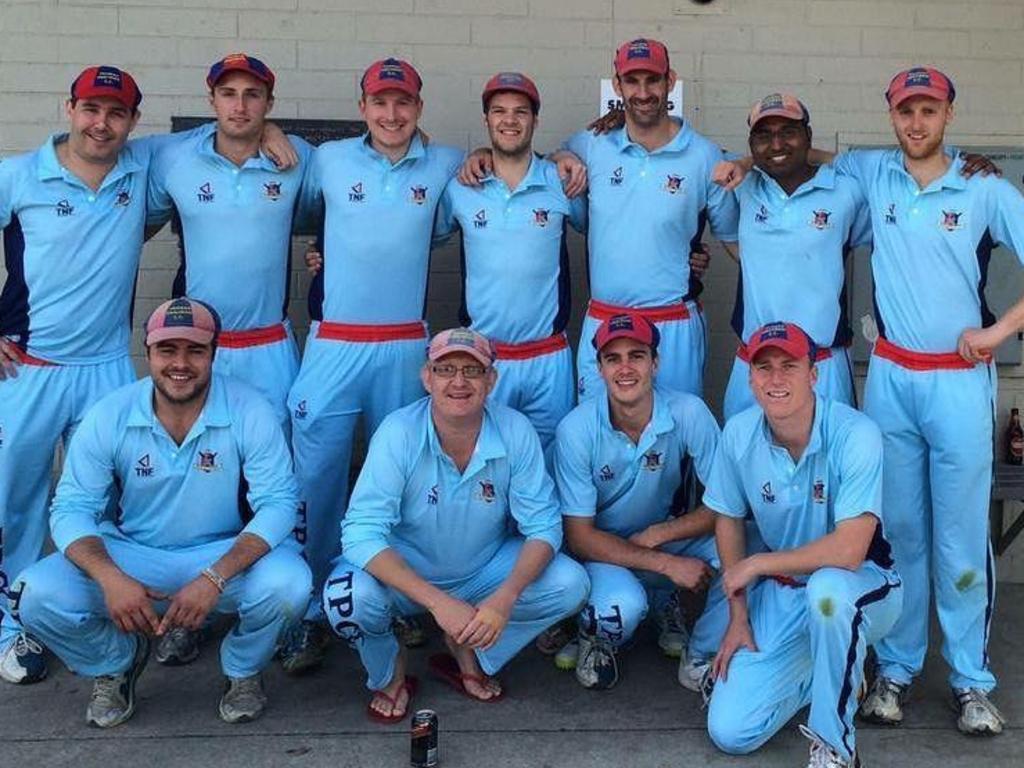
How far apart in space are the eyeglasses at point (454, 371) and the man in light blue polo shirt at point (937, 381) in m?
1.42

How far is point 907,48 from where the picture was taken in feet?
17.7

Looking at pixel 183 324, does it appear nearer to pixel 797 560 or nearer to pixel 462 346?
pixel 462 346

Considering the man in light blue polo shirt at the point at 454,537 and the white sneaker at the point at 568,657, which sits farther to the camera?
the white sneaker at the point at 568,657

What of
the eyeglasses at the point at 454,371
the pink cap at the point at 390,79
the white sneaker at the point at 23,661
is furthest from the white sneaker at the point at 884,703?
the white sneaker at the point at 23,661

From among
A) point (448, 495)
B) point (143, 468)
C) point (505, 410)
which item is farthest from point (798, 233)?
point (143, 468)

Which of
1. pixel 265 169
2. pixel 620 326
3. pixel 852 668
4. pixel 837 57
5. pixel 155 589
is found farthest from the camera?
pixel 837 57

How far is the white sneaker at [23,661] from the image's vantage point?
4.18m

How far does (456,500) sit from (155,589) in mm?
1048

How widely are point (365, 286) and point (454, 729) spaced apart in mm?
1729

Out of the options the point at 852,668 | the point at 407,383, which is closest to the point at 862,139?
the point at 407,383

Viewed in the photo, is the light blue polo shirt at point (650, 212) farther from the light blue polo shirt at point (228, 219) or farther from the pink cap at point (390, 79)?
the light blue polo shirt at point (228, 219)

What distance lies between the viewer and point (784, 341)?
12.0ft

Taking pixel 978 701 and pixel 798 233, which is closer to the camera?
pixel 978 701

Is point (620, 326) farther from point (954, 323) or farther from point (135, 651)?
point (135, 651)
